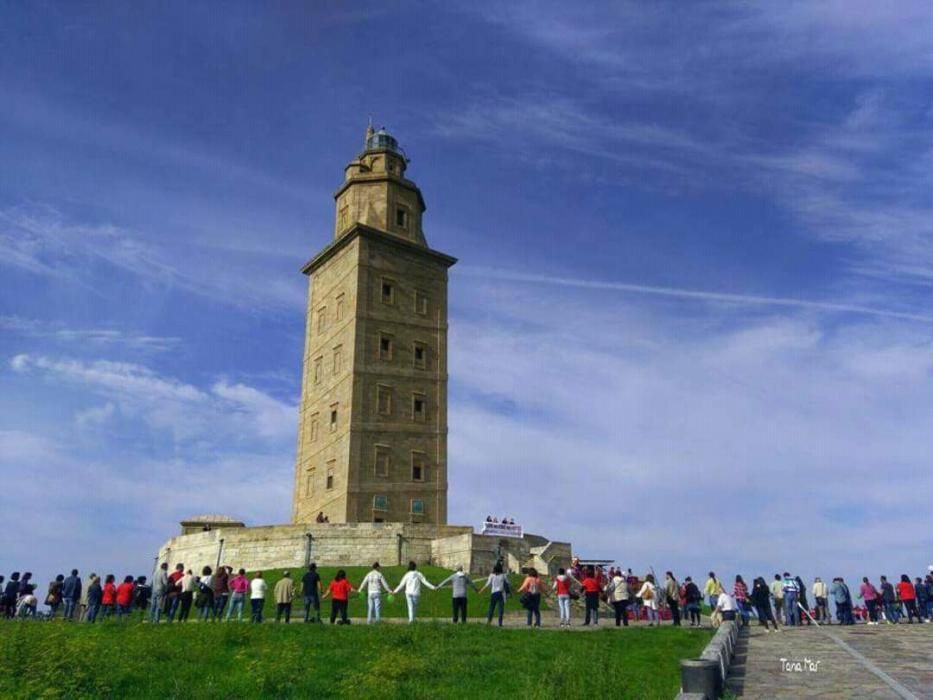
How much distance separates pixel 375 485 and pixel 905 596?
24.9 m

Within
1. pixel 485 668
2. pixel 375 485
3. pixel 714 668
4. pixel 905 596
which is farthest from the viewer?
pixel 375 485

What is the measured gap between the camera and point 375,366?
43.3 meters

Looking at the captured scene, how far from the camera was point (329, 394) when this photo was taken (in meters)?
44.6

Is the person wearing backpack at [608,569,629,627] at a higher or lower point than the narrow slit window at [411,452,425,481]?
lower

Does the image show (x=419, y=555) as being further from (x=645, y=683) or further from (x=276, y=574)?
(x=645, y=683)

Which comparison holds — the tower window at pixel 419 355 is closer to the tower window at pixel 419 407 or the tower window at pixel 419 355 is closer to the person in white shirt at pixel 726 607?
the tower window at pixel 419 407

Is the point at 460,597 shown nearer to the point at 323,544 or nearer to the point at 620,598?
the point at 620,598

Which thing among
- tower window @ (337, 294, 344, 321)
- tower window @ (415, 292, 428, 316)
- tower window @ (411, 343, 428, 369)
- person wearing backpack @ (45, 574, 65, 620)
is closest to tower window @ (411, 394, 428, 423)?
tower window @ (411, 343, 428, 369)

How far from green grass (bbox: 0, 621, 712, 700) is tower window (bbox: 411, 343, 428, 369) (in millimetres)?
29339

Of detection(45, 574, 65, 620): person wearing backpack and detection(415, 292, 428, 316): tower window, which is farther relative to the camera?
detection(415, 292, 428, 316): tower window

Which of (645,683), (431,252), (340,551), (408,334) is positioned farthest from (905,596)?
(431,252)

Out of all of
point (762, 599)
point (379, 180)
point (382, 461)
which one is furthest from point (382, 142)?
point (762, 599)

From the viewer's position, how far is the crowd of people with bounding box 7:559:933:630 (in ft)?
66.2

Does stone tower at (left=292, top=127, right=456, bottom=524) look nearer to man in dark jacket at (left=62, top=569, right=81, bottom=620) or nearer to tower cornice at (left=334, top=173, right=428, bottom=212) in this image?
tower cornice at (left=334, top=173, right=428, bottom=212)
